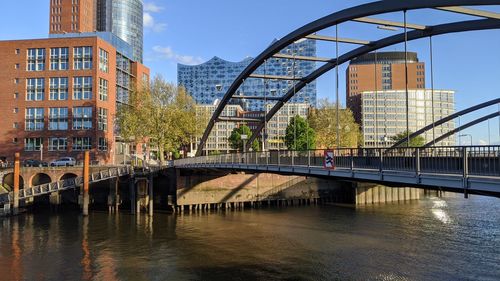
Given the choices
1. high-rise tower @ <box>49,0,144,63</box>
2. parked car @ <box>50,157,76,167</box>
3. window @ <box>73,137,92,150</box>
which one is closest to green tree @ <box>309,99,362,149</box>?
window @ <box>73,137,92,150</box>

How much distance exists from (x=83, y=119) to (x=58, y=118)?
12.3 feet

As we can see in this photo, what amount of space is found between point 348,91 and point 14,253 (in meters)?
142

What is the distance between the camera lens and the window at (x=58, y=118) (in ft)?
201

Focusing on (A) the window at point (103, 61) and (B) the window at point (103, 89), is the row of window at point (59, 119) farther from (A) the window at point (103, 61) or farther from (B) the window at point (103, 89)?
(A) the window at point (103, 61)

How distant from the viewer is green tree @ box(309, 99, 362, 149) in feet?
235

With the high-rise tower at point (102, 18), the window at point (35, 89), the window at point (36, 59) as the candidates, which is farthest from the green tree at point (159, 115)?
the high-rise tower at point (102, 18)

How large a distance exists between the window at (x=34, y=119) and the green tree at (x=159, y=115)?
38.9 feet

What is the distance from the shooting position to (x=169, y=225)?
35906mm

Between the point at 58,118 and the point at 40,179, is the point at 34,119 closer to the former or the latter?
the point at 58,118

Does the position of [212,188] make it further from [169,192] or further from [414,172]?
[414,172]

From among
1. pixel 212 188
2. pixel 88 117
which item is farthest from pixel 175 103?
pixel 212 188

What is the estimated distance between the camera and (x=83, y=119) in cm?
6103

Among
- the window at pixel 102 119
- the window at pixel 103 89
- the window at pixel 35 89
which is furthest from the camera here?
the window at pixel 103 89

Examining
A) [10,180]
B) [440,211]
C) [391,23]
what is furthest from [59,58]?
[440,211]
